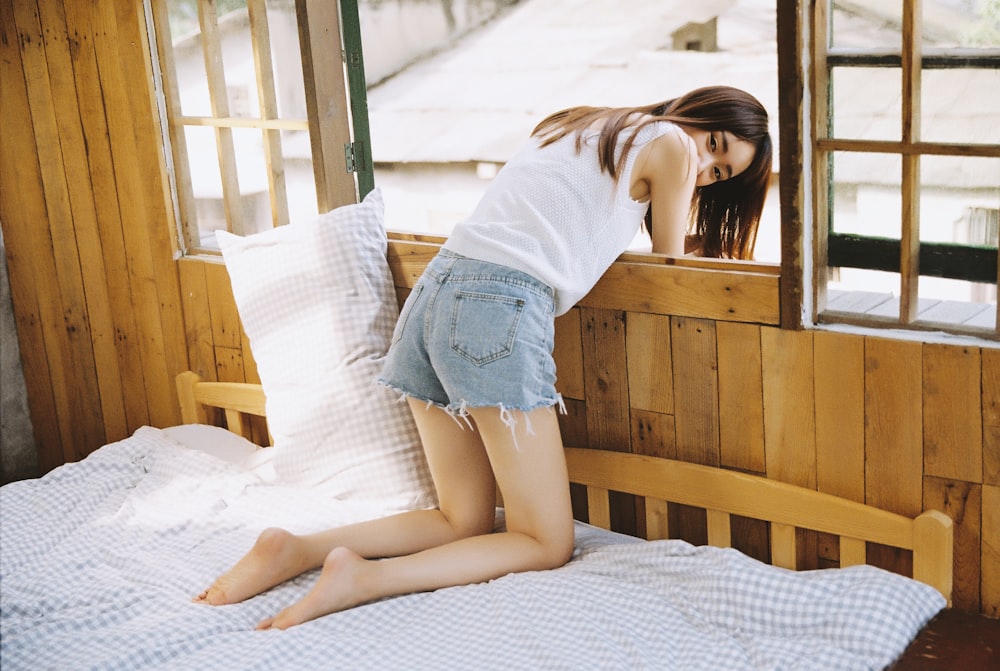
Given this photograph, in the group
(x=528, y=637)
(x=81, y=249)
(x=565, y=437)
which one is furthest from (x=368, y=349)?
(x=81, y=249)

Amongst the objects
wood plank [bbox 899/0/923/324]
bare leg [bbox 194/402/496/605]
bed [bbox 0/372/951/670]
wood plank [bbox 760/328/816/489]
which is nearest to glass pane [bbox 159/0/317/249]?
bed [bbox 0/372/951/670]

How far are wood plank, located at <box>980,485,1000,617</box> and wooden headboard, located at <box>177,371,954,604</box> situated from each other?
A: 6 cm

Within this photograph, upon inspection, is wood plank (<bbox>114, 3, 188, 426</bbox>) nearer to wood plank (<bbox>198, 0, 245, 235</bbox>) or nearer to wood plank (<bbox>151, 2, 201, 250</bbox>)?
wood plank (<bbox>151, 2, 201, 250</bbox>)

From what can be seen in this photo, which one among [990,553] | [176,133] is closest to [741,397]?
[990,553]

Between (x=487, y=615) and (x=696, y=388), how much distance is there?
63cm

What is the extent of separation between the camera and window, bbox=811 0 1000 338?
178 cm

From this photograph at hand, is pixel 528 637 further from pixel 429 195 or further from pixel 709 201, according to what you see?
pixel 429 195

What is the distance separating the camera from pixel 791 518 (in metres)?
2.05

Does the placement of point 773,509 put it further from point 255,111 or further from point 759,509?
point 255,111

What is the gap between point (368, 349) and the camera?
8.17 ft

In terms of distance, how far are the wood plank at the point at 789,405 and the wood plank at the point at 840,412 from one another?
16 millimetres

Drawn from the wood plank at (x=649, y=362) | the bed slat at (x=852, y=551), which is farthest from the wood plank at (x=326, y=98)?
the bed slat at (x=852, y=551)

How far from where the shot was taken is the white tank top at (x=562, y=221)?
1976 mm

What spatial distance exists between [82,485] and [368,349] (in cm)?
79
